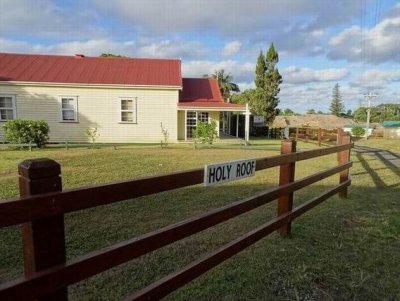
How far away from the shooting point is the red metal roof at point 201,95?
22828 millimetres

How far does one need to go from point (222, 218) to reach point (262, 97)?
34229 mm

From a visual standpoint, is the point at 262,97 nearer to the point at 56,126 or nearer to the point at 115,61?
the point at 115,61

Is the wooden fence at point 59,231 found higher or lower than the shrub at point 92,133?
higher

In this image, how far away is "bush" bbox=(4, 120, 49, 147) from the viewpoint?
16.2m

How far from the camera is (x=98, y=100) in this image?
72.4ft

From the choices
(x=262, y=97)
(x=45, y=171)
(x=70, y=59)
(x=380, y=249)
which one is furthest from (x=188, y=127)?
(x=45, y=171)

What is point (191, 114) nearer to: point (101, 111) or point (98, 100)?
point (101, 111)

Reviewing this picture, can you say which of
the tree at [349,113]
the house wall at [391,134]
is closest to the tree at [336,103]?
the tree at [349,113]

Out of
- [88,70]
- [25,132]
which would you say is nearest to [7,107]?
[88,70]

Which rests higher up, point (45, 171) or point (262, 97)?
point (262, 97)

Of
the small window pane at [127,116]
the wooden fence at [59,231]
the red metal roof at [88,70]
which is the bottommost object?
the wooden fence at [59,231]

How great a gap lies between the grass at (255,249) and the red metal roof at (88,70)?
1573cm

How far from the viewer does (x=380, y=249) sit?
4348 millimetres

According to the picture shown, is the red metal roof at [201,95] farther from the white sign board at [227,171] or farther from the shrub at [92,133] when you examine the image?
the white sign board at [227,171]
